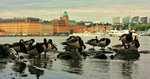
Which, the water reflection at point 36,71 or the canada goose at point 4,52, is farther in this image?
the canada goose at point 4,52

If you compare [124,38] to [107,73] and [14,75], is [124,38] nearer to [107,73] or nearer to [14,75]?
[107,73]

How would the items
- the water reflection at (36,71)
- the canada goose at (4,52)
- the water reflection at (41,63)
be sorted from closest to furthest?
1. the water reflection at (36,71)
2. the water reflection at (41,63)
3. the canada goose at (4,52)

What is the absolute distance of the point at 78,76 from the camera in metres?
17.5

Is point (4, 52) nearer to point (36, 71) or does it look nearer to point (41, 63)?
point (41, 63)

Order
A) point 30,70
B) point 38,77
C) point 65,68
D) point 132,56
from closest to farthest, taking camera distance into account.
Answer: point 38,77 → point 30,70 → point 65,68 → point 132,56

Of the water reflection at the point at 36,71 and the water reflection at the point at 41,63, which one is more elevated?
the water reflection at the point at 36,71

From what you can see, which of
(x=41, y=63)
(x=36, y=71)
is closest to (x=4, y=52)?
(x=41, y=63)

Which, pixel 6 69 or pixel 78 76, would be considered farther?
pixel 6 69

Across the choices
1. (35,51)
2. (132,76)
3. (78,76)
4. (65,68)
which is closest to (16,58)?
(35,51)

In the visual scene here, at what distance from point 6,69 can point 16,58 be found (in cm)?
727

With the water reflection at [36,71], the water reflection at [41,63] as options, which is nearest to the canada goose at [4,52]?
the water reflection at [41,63]

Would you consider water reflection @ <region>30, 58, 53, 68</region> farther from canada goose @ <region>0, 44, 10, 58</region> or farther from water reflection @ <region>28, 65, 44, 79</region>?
canada goose @ <region>0, 44, 10, 58</region>

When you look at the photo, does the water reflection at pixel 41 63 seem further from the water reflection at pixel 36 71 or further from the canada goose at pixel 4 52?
the canada goose at pixel 4 52

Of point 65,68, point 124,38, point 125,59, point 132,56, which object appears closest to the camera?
point 65,68
